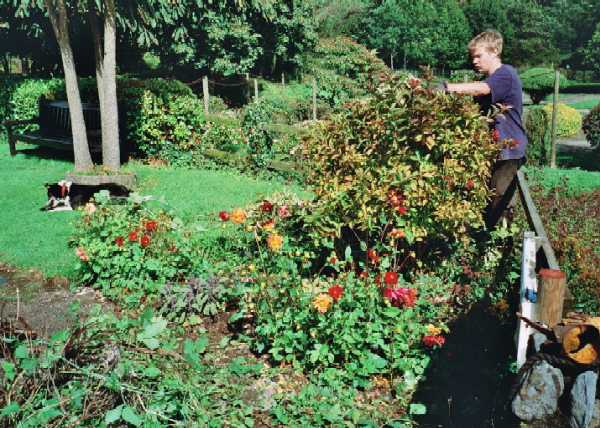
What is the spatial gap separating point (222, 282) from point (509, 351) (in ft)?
7.64

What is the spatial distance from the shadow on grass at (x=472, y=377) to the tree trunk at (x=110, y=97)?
834 centimetres

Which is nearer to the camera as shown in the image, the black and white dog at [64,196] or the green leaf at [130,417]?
the green leaf at [130,417]

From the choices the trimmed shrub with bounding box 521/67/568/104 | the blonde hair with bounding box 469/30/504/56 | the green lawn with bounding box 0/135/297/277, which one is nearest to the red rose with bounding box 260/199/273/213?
the green lawn with bounding box 0/135/297/277

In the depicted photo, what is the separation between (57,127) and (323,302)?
1227 centimetres

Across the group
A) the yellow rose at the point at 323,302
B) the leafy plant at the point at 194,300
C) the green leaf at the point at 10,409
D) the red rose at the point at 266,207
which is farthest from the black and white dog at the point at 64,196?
the green leaf at the point at 10,409

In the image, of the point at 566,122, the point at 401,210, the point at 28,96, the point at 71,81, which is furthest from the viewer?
the point at 566,122

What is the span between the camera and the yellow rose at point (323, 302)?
404 cm

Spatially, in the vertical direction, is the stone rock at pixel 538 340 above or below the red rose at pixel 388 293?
above

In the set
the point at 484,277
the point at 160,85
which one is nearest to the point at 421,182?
the point at 484,277

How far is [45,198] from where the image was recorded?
9922mm

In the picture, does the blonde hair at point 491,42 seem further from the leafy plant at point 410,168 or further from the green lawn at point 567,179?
the green lawn at point 567,179

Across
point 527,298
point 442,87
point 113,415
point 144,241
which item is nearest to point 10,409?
point 113,415

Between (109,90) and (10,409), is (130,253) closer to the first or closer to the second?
(10,409)

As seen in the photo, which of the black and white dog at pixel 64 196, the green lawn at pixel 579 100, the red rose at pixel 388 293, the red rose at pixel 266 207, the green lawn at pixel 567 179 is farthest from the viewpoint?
the green lawn at pixel 579 100
